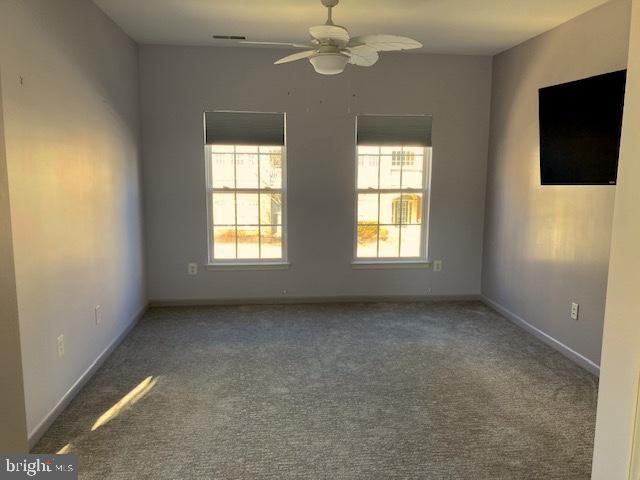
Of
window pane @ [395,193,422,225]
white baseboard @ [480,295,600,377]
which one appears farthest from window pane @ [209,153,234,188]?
white baseboard @ [480,295,600,377]

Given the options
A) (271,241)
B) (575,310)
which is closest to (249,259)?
(271,241)

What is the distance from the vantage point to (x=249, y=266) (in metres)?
4.79

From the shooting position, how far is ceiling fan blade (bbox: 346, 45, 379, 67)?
2738mm

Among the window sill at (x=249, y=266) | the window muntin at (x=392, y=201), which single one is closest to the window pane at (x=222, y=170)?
the window sill at (x=249, y=266)

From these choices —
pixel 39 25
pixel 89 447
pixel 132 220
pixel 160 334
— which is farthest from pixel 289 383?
pixel 39 25

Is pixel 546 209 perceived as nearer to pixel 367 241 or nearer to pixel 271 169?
pixel 367 241

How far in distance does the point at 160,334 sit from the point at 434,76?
3744 mm

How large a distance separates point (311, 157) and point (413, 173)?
1.15 m

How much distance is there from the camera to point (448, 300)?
504cm

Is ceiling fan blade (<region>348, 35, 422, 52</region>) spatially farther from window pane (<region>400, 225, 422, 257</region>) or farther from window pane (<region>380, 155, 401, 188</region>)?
window pane (<region>400, 225, 422, 257</region>)

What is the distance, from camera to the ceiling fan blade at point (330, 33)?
2430 millimetres

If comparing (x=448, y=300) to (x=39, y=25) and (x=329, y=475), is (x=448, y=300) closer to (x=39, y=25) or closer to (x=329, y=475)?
(x=329, y=475)

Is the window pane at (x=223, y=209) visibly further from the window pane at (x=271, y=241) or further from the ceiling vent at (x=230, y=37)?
the ceiling vent at (x=230, y=37)

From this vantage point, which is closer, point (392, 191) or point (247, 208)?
point (247, 208)
